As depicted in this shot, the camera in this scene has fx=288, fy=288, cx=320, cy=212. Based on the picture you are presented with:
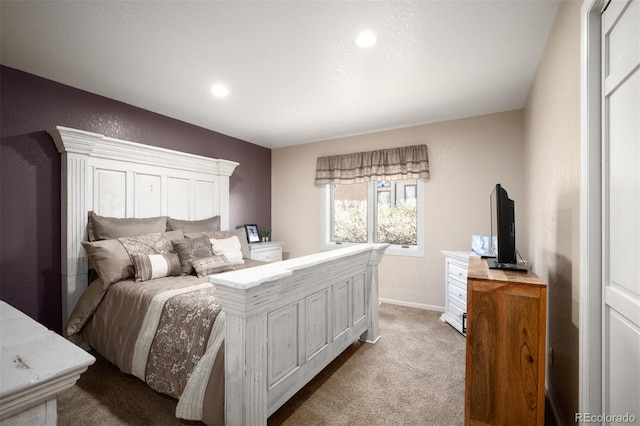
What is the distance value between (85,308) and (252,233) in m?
2.34

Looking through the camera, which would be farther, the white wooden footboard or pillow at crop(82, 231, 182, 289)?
pillow at crop(82, 231, 182, 289)

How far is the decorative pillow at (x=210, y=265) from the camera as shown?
2.55 metres

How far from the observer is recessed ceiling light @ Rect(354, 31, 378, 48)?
75.2 inches

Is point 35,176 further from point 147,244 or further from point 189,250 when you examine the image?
point 189,250

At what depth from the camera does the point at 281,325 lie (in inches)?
64.7

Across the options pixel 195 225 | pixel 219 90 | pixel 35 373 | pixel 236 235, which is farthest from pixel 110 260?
pixel 35 373

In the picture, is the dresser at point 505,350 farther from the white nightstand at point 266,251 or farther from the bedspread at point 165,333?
the white nightstand at point 266,251

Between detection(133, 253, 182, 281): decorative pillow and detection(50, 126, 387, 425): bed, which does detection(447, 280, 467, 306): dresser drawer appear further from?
detection(133, 253, 182, 281): decorative pillow

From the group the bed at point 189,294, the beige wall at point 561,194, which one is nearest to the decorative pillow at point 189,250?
the bed at point 189,294

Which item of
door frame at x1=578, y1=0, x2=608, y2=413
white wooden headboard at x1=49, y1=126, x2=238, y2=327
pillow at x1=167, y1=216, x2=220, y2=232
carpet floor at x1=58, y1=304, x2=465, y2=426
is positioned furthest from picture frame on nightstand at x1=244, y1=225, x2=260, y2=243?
door frame at x1=578, y1=0, x2=608, y2=413

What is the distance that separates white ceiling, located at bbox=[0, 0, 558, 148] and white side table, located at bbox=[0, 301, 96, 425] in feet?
5.76

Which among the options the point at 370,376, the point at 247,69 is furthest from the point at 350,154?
the point at 370,376

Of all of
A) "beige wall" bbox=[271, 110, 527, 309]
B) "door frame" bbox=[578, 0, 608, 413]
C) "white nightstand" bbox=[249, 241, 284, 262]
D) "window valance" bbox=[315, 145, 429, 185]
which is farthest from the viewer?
"white nightstand" bbox=[249, 241, 284, 262]

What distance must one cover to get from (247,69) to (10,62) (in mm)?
1821
